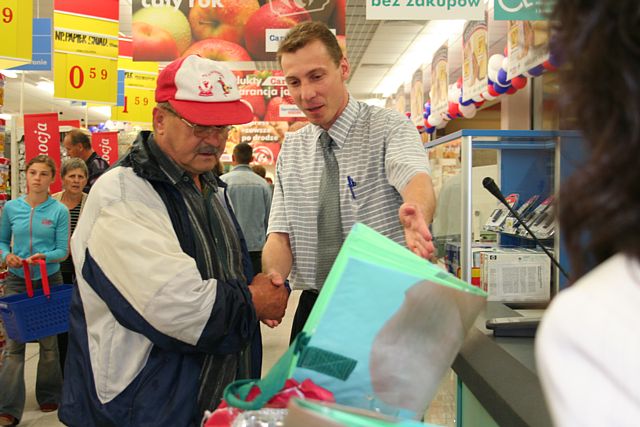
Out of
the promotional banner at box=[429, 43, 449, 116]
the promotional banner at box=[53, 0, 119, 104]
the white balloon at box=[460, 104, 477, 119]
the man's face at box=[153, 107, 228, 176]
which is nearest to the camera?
the man's face at box=[153, 107, 228, 176]

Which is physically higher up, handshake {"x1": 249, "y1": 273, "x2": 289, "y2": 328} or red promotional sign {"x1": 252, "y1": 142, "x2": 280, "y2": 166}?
red promotional sign {"x1": 252, "y1": 142, "x2": 280, "y2": 166}

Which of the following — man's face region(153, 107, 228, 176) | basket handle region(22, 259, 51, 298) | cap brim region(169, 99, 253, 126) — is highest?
cap brim region(169, 99, 253, 126)

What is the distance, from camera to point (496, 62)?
660 centimetres

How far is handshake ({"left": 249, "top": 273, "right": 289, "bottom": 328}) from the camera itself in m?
1.77

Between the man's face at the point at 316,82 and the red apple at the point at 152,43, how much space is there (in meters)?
4.65

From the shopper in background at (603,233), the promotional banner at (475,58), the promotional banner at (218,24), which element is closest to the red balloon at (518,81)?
the promotional banner at (475,58)

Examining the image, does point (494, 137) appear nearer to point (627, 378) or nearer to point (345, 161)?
point (345, 161)

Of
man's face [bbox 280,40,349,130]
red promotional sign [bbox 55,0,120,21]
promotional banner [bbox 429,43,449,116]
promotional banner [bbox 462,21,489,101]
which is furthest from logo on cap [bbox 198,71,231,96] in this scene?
promotional banner [bbox 429,43,449,116]

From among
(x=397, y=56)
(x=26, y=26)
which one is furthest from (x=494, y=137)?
(x=397, y=56)

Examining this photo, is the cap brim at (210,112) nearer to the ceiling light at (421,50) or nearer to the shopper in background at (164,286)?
the shopper in background at (164,286)

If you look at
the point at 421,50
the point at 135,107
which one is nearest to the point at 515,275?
the point at 135,107

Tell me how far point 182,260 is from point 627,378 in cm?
122

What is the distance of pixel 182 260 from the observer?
157 centimetres

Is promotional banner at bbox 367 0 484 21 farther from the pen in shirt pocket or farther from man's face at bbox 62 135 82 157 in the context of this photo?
man's face at bbox 62 135 82 157
